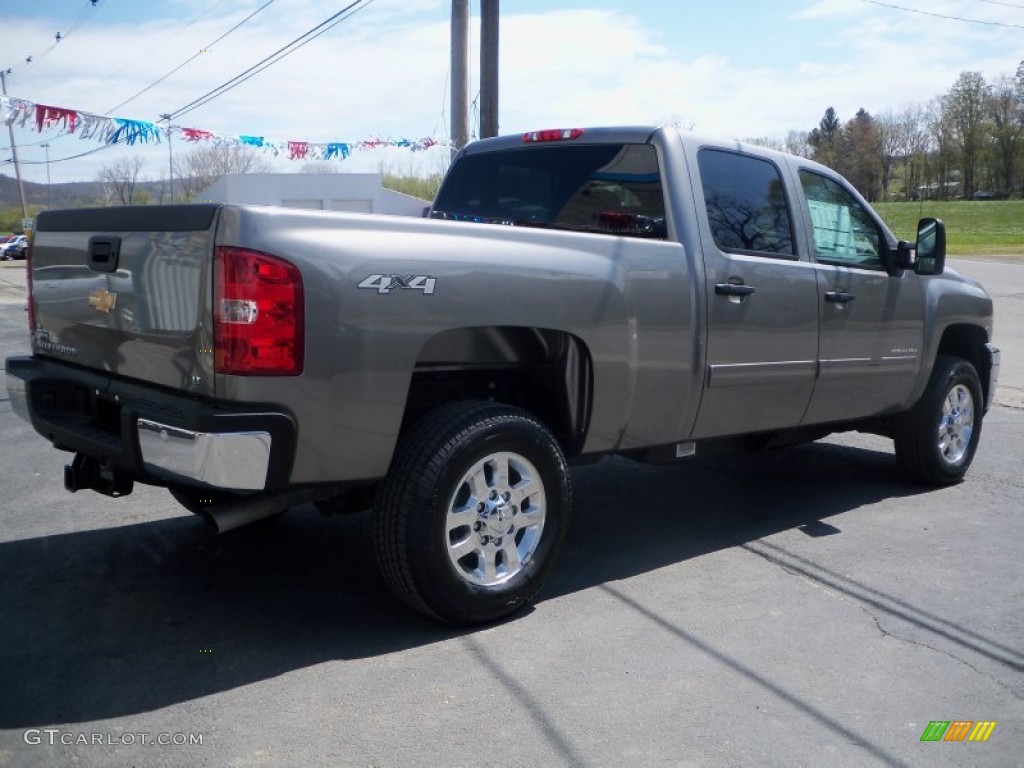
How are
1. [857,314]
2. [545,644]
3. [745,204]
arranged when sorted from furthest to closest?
[857,314] < [745,204] < [545,644]

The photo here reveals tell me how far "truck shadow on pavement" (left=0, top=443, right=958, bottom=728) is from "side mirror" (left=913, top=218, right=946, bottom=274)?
145 centimetres

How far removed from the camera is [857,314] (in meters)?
5.63

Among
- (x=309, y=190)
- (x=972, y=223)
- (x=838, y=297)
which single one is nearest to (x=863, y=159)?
(x=972, y=223)

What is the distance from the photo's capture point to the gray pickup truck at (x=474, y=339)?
3426mm

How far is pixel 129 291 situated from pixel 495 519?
1645 millimetres

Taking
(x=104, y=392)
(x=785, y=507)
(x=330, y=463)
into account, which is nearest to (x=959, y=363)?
(x=785, y=507)

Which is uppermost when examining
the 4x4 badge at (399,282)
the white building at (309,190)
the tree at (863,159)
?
the tree at (863,159)

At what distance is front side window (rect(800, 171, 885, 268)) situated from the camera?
18.4 ft

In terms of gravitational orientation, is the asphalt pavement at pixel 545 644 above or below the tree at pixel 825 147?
below

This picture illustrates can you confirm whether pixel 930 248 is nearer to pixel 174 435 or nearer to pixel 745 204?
pixel 745 204

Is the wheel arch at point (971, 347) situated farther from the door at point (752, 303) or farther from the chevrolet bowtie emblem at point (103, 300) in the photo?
the chevrolet bowtie emblem at point (103, 300)

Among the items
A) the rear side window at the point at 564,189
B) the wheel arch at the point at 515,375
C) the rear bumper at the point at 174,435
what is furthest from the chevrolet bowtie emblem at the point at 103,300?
the rear side window at the point at 564,189

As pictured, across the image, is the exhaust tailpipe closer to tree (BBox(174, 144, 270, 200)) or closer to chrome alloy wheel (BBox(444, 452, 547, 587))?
chrome alloy wheel (BBox(444, 452, 547, 587))

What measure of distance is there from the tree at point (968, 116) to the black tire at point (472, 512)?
9383cm
